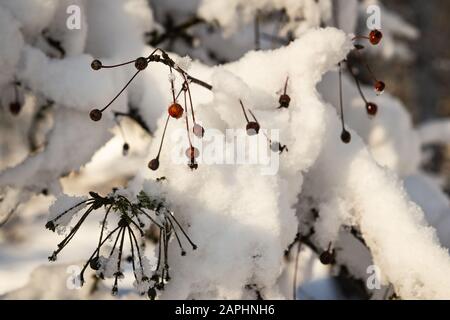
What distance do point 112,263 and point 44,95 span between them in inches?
27.4

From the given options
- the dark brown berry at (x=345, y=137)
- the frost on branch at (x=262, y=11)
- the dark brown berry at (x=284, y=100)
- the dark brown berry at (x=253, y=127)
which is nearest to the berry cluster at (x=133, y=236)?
the dark brown berry at (x=253, y=127)

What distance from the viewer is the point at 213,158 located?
158 centimetres

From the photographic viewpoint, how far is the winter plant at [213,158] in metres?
1.52

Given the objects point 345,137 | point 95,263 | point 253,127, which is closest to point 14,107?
point 95,263

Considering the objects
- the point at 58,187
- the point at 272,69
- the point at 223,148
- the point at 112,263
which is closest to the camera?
the point at 112,263

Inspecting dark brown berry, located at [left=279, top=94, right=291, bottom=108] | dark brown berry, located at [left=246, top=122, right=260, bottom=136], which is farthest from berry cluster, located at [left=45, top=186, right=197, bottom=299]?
dark brown berry, located at [left=279, top=94, right=291, bottom=108]

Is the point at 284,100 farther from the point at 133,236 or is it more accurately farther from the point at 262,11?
the point at 262,11

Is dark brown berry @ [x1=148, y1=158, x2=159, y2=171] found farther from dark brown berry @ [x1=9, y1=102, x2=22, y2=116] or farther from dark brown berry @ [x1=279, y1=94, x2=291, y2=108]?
dark brown berry @ [x1=9, y1=102, x2=22, y2=116]

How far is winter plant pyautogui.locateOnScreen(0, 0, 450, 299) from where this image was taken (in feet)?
5.00

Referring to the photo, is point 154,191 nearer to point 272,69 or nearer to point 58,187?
point 272,69

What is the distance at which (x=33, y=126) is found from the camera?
2.24 metres

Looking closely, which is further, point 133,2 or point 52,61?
point 133,2
